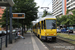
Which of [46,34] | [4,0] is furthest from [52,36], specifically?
[4,0]

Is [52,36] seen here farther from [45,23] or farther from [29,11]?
[29,11]

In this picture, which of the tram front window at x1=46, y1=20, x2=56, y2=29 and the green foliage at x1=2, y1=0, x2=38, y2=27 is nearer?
the tram front window at x1=46, y1=20, x2=56, y2=29

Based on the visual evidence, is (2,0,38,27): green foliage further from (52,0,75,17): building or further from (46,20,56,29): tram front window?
(52,0,75,17): building

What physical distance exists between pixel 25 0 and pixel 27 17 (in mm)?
3786

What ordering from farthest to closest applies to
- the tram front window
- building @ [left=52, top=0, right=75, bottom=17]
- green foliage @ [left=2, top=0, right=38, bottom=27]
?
building @ [left=52, top=0, right=75, bottom=17], green foliage @ [left=2, top=0, right=38, bottom=27], the tram front window

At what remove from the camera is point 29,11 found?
83.4 ft

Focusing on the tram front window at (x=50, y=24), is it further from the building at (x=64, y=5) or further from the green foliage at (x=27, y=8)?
the building at (x=64, y=5)

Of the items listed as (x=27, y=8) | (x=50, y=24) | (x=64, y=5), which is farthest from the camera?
(x=64, y=5)

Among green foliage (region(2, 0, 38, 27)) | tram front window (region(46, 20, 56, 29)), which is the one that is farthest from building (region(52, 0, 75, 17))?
tram front window (region(46, 20, 56, 29))

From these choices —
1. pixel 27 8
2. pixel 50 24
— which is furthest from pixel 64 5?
pixel 50 24

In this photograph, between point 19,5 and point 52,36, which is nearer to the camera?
point 52,36

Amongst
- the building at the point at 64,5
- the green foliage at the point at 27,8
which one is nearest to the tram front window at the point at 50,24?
the green foliage at the point at 27,8

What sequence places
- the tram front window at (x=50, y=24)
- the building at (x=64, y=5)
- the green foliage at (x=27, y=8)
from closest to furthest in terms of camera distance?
the tram front window at (x=50, y=24)
the green foliage at (x=27, y=8)
the building at (x=64, y=5)

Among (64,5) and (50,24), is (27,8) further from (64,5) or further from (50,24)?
(64,5)
